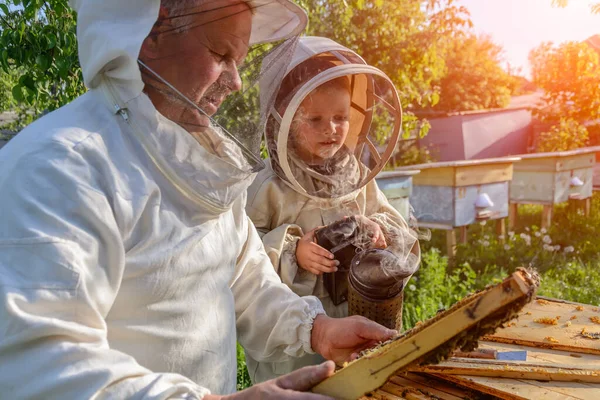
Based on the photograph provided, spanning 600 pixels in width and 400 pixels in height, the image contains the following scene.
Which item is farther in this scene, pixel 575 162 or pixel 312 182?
pixel 575 162

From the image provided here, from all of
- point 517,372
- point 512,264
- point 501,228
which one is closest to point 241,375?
point 517,372

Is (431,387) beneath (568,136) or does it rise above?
beneath

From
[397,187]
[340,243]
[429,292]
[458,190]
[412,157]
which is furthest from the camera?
[412,157]

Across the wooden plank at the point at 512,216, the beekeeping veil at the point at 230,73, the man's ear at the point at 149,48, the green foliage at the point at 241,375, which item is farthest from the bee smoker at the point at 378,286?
the wooden plank at the point at 512,216

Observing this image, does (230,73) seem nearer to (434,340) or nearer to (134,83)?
(134,83)

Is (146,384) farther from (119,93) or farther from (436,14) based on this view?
(436,14)

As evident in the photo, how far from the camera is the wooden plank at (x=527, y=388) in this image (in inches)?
48.0

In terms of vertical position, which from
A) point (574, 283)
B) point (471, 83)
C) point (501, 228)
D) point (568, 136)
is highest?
point (471, 83)

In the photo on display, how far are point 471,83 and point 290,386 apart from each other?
16.9 m

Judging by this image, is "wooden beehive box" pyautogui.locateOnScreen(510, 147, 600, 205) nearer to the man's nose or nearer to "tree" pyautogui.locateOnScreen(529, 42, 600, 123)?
"tree" pyautogui.locateOnScreen(529, 42, 600, 123)

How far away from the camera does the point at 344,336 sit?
63.2 inches

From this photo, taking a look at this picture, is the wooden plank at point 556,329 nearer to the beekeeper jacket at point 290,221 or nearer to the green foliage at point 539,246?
the beekeeper jacket at point 290,221

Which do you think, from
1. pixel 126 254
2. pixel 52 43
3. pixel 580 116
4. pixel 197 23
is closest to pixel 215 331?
pixel 126 254

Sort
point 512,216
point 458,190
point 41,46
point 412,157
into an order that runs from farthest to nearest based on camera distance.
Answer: point 412,157
point 512,216
point 458,190
point 41,46
